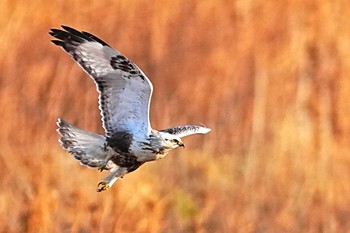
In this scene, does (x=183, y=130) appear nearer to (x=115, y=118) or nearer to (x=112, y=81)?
(x=115, y=118)

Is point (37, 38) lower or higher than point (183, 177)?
higher

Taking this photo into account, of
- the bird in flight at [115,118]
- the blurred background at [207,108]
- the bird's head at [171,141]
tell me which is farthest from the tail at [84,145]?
the blurred background at [207,108]

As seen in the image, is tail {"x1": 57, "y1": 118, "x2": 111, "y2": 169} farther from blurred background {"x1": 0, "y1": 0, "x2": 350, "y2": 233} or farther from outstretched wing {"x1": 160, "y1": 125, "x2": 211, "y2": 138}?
blurred background {"x1": 0, "y1": 0, "x2": 350, "y2": 233}

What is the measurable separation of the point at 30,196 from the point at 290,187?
3201mm

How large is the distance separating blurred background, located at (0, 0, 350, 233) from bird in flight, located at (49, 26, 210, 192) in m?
2.17

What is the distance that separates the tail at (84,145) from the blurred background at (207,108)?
2028 mm

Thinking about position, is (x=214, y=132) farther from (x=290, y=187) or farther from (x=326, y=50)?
(x=326, y=50)

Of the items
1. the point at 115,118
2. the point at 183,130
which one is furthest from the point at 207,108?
the point at 115,118

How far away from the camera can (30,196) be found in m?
11.1

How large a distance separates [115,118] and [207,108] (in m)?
4.92

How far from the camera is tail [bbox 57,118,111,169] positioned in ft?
30.1

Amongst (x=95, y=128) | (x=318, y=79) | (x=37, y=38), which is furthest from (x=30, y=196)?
(x=318, y=79)

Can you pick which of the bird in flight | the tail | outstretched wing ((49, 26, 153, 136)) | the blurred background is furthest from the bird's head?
the blurred background

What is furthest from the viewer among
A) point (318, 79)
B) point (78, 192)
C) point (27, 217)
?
point (318, 79)
